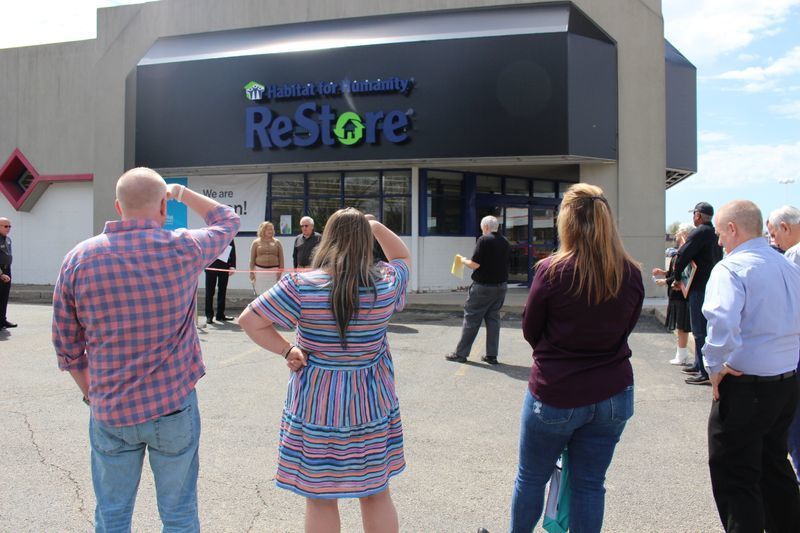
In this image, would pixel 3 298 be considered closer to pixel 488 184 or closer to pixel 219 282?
pixel 219 282

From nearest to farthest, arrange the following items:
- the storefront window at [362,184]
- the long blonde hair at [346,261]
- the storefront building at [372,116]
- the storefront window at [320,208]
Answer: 1. the long blonde hair at [346,261]
2. the storefront building at [372,116]
3. the storefront window at [362,184]
4. the storefront window at [320,208]

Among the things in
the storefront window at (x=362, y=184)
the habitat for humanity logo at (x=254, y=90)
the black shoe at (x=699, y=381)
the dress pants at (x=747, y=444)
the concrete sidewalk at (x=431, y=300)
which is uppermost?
the habitat for humanity logo at (x=254, y=90)

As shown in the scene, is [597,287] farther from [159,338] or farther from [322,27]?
[322,27]

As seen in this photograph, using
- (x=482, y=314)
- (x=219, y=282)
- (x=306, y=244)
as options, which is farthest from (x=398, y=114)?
(x=482, y=314)

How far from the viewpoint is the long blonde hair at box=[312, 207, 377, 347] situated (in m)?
2.64

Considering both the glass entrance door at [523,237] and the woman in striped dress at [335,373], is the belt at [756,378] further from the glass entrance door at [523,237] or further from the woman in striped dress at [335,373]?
the glass entrance door at [523,237]

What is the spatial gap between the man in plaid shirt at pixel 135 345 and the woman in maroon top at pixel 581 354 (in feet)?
4.96

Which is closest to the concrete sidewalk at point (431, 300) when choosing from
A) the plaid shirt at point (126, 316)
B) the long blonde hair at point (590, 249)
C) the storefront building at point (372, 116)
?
the storefront building at point (372, 116)

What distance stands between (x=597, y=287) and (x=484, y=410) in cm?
348

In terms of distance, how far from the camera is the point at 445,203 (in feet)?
53.6

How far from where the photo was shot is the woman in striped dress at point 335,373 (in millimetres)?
2672

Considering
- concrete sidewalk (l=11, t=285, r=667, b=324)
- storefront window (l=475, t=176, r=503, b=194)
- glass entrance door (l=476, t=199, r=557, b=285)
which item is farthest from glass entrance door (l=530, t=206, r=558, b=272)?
storefront window (l=475, t=176, r=503, b=194)

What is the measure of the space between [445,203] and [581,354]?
45.0ft

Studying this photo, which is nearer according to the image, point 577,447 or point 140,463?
point 140,463
